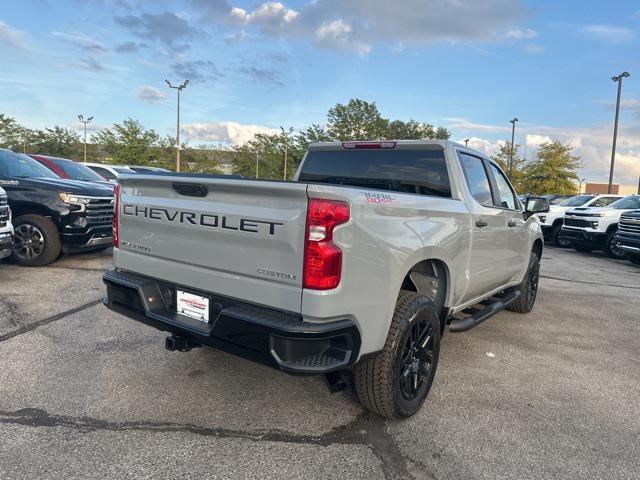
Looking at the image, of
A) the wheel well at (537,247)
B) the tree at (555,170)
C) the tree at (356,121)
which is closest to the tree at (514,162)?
the tree at (555,170)

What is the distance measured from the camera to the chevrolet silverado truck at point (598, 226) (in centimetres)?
1275

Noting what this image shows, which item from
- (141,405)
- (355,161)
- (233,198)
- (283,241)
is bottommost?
(141,405)

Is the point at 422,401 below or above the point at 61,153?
below

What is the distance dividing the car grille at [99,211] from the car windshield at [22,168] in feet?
4.07

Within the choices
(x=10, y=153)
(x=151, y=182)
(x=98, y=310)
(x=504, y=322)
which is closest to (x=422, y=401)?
(x=151, y=182)

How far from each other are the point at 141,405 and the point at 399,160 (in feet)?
8.85

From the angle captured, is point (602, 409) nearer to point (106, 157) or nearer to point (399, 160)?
point (399, 160)

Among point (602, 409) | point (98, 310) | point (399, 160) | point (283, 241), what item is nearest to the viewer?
point (283, 241)

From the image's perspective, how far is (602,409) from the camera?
338 centimetres

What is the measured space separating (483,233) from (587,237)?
425 inches

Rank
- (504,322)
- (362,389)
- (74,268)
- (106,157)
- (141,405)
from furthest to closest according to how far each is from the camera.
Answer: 1. (106,157)
2. (74,268)
3. (504,322)
4. (141,405)
5. (362,389)

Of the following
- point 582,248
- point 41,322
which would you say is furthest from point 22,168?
point 582,248

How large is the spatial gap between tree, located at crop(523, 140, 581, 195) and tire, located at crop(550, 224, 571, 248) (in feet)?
71.5

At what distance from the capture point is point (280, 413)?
3.10 metres
